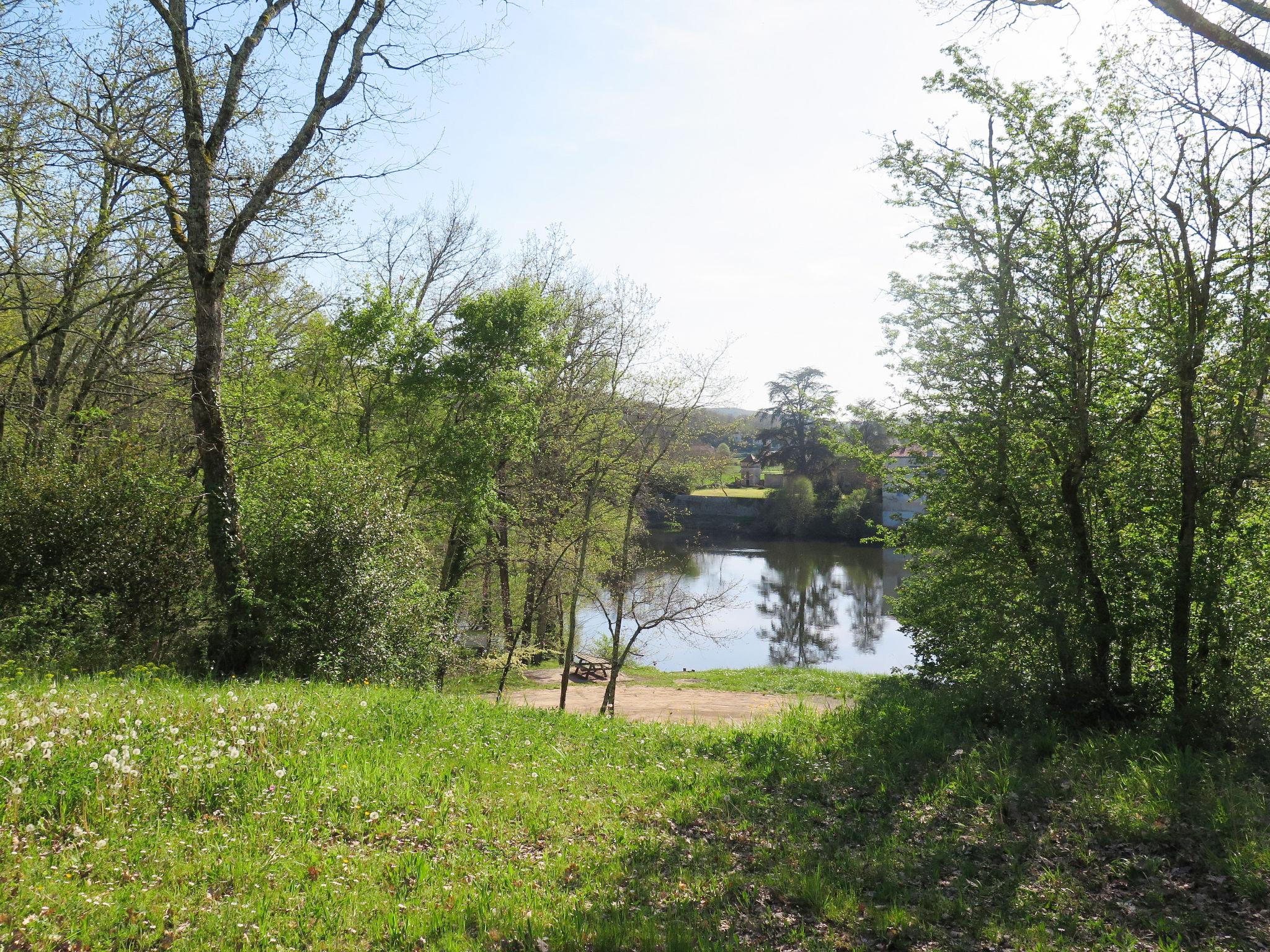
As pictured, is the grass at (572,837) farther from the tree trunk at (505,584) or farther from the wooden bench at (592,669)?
the wooden bench at (592,669)

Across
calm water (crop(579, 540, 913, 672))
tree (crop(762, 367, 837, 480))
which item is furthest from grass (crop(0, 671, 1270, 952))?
Answer: tree (crop(762, 367, 837, 480))

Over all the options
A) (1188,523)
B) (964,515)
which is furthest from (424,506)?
(1188,523)

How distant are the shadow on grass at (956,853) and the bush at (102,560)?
721 cm

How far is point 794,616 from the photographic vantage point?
33594mm

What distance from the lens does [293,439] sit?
543 inches

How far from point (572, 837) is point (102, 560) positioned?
7819 millimetres

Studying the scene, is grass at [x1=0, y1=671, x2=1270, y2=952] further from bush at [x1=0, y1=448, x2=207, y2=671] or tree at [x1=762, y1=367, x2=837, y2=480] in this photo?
tree at [x1=762, y1=367, x2=837, y2=480]

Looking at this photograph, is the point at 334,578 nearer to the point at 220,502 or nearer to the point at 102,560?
Answer: the point at 220,502

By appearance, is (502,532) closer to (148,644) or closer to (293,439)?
(293,439)

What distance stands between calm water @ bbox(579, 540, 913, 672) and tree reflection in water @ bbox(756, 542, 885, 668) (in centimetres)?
6

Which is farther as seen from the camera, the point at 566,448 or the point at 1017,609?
the point at 566,448

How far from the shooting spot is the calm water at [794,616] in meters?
27.8

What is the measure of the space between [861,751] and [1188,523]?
376 centimetres

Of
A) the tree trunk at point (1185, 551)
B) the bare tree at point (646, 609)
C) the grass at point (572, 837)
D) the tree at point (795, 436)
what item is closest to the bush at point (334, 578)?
the grass at point (572, 837)
